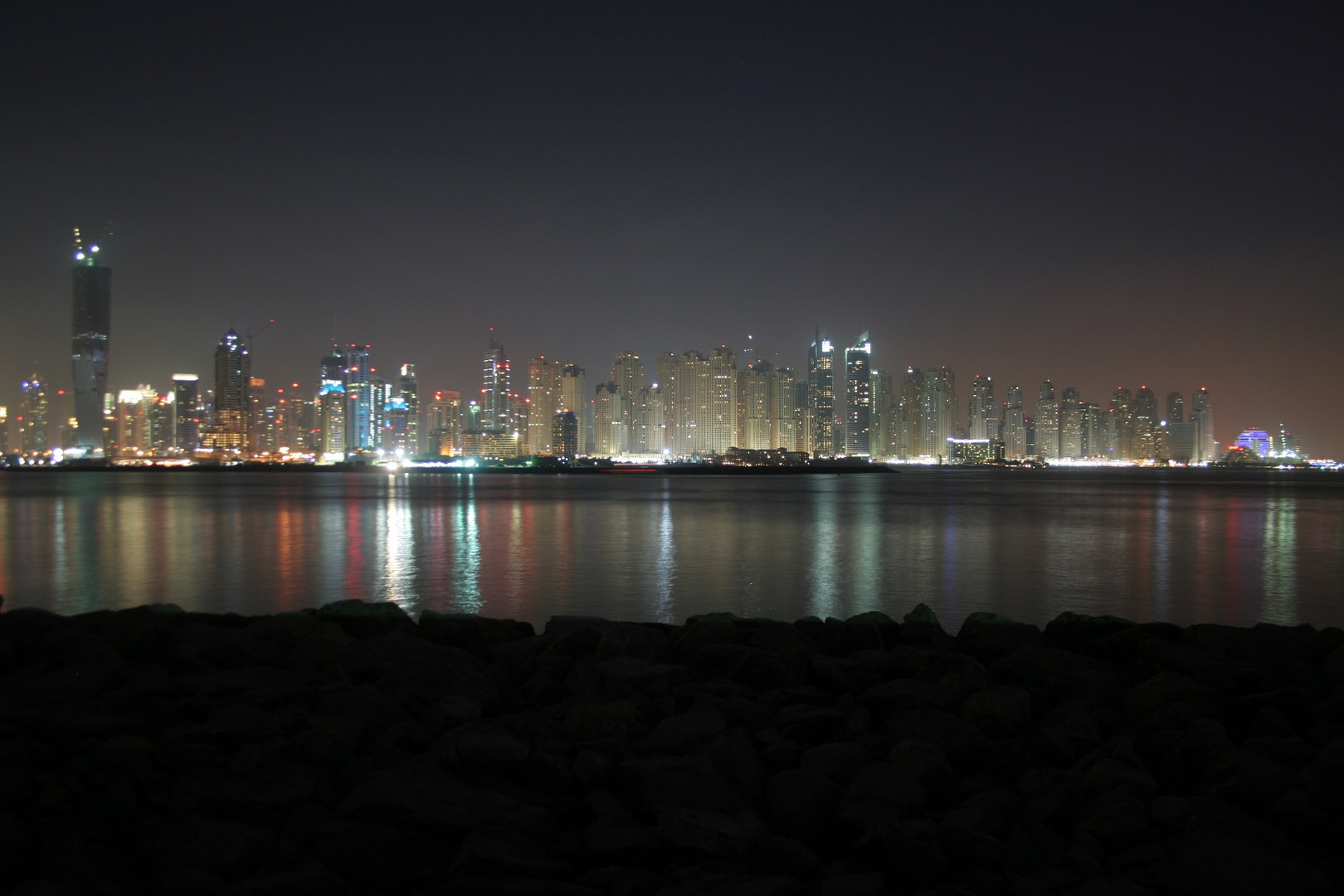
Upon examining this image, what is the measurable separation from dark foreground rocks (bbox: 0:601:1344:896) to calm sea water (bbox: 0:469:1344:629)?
205 inches

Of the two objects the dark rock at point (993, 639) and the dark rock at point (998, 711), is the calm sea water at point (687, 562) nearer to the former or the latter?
the dark rock at point (993, 639)

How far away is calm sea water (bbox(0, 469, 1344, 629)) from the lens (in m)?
12.2

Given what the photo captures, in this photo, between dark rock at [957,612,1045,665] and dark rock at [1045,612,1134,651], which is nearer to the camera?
dark rock at [957,612,1045,665]

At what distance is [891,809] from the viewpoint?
346 centimetres

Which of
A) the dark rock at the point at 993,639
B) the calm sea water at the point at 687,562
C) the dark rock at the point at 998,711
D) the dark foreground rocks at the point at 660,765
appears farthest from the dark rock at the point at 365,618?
the dark rock at the point at 993,639

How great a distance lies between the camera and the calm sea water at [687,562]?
40.1 feet

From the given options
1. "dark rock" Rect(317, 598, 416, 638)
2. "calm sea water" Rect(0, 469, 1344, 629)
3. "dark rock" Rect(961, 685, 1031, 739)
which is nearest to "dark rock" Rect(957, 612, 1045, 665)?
"dark rock" Rect(961, 685, 1031, 739)

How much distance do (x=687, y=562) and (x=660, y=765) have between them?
513 inches

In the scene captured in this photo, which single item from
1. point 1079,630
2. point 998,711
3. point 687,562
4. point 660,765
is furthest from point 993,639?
point 687,562

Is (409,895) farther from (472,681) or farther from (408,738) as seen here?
(472,681)

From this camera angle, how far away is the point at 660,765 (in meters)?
3.76

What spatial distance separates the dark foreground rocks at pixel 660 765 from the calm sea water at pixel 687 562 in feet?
17.1

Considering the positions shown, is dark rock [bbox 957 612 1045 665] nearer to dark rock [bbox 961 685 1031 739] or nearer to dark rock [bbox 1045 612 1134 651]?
dark rock [bbox 1045 612 1134 651]

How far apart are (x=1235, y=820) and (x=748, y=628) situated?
355 centimetres
